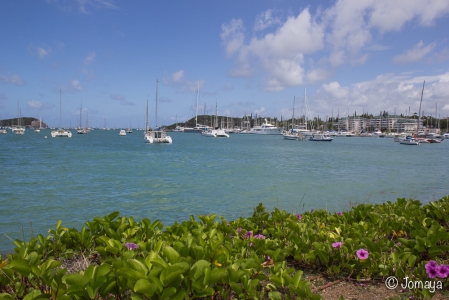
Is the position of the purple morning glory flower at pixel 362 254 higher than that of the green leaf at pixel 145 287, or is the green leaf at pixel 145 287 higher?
the green leaf at pixel 145 287

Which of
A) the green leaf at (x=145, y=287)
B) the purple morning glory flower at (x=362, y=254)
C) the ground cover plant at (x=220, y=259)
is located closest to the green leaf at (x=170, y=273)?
the ground cover plant at (x=220, y=259)

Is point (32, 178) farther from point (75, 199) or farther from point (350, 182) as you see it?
point (350, 182)

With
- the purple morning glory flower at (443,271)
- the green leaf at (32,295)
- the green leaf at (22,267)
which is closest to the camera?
the green leaf at (32,295)

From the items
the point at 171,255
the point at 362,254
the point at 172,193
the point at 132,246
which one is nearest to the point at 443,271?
the point at 362,254

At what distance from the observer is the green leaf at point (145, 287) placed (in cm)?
250

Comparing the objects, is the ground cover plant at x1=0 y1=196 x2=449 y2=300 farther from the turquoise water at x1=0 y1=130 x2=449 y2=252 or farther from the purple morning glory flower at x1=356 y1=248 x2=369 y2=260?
the turquoise water at x1=0 y1=130 x2=449 y2=252

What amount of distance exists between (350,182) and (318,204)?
842 centimetres

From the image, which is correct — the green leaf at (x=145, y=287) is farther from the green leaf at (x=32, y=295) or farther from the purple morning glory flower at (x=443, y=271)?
the purple morning glory flower at (x=443, y=271)

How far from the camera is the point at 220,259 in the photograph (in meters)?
3.46

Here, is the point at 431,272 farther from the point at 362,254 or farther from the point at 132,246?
the point at 132,246

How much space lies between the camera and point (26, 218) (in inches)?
453

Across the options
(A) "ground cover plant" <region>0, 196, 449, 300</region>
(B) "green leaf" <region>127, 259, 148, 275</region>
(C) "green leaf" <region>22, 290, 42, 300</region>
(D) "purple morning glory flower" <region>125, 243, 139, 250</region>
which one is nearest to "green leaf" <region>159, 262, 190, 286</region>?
(A) "ground cover plant" <region>0, 196, 449, 300</region>

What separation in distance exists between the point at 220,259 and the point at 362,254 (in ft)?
6.25

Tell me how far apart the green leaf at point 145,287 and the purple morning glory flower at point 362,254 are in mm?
2681
